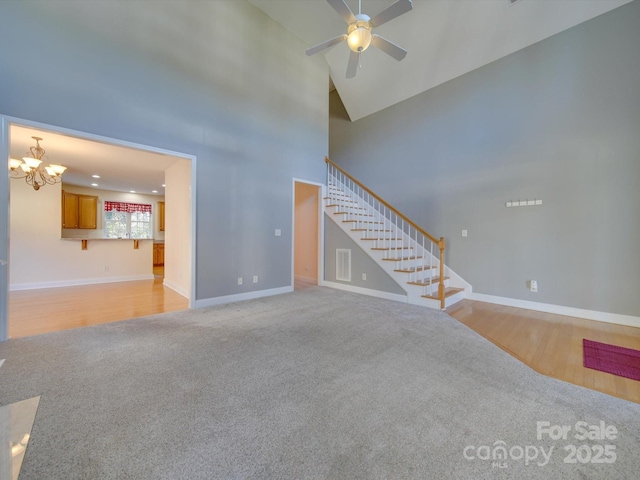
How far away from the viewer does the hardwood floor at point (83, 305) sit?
328 centimetres

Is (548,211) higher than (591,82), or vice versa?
(591,82)

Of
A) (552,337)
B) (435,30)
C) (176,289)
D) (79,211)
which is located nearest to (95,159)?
(176,289)

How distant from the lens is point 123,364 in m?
2.26

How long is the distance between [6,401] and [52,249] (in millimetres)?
5305

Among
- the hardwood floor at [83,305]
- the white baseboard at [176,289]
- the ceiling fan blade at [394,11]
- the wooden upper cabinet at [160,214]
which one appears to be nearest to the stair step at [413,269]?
the ceiling fan blade at [394,11]

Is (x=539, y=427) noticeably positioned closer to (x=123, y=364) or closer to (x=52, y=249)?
(x=123, y=364)

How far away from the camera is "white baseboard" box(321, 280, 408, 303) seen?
14.8ft

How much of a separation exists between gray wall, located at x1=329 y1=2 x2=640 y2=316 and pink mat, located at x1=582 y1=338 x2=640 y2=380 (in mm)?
1186

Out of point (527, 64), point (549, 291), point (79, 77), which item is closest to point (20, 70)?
point (79, 77)

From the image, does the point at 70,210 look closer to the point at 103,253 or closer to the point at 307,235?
the point at 103,253

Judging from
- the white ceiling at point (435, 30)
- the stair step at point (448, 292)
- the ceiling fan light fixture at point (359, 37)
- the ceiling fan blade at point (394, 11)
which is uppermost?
the white ceiling at point (435, 30)

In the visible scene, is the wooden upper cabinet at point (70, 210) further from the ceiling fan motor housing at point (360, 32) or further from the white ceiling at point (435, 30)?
the ceiling fan motor housing at point (360, 32)

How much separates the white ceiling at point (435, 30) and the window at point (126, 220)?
702 cm

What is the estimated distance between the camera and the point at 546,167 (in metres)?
3.95
